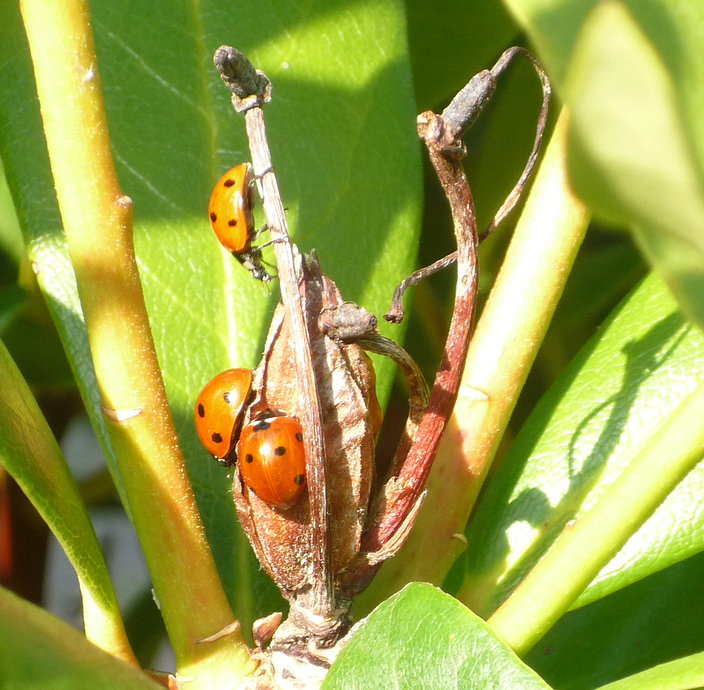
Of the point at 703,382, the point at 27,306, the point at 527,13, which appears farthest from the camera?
the point at 27,306

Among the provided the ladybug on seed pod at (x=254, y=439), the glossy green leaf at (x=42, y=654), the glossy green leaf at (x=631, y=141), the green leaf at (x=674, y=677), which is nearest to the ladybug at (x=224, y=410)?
the ladybug on seed pod at (x=254, y=439)

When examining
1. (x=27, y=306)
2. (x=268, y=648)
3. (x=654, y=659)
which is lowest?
(x=654, y=659)

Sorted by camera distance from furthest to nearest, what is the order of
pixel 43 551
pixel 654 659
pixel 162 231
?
pixel 43 551
pixel 654 659
pixel 162 231

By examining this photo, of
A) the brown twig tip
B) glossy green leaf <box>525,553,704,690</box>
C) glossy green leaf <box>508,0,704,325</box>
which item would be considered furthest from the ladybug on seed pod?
glossy green leaf <box>525,553,704,690</box>

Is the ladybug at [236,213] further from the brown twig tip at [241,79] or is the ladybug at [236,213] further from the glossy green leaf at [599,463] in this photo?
the glossy green leaf at [599,463]

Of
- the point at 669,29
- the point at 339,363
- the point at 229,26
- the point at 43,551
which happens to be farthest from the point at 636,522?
the point at 43,551

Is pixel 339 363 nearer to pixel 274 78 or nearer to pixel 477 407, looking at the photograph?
pixel 477 407
